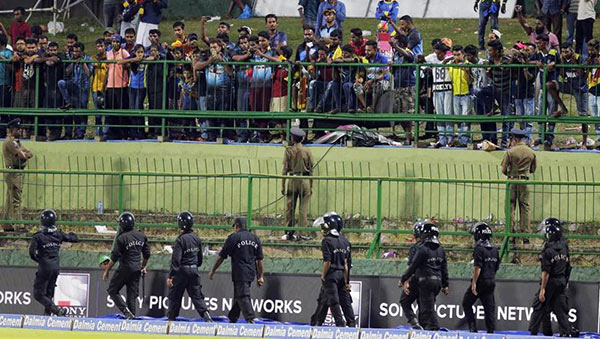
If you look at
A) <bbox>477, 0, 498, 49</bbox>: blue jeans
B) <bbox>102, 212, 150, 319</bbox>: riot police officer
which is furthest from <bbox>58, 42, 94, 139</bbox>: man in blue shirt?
<bbox>477, 0, 498, 49</bbox>: blue jeans

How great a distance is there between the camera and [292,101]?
2430cm

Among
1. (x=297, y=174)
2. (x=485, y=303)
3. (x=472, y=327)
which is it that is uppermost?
(x=297, y=174)

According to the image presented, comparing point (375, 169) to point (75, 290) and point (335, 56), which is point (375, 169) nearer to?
point (335, 56)

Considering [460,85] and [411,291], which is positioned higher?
[460,85]

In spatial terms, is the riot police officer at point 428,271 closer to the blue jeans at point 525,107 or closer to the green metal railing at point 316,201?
the green metal railing at point 316,201

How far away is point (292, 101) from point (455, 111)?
280 centimetres

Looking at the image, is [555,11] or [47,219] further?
[555,11]

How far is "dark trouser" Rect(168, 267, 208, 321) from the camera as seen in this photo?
20.5 m

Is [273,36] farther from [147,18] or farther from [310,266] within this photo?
[310,266]

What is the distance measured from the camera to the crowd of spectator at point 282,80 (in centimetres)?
2338

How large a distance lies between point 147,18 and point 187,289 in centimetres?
891

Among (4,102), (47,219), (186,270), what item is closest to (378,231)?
(186,270)

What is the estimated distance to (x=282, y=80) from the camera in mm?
24281

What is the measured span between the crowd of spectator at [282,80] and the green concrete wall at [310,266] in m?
2.83
